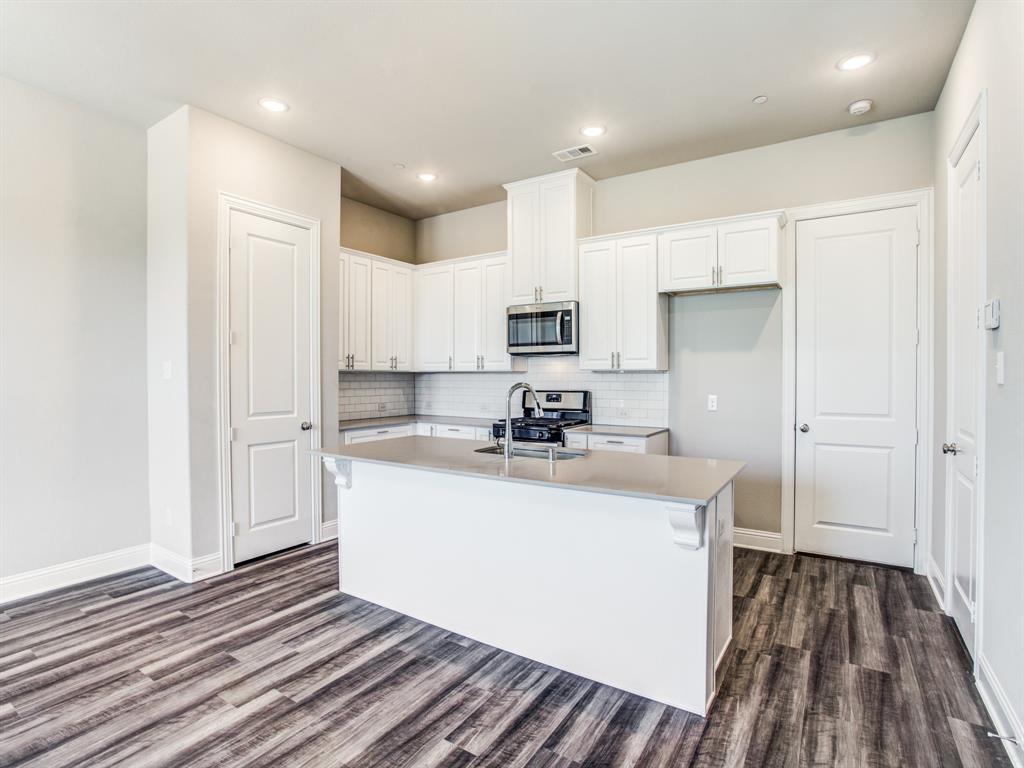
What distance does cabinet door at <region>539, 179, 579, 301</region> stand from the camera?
4484 mm

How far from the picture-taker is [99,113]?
11.4 ft

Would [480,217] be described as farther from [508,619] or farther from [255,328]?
[508,619]

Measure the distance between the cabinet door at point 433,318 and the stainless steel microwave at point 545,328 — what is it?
0.79 metres

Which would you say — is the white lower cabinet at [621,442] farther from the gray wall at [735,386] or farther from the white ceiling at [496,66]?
the white ceiling at [496,66]

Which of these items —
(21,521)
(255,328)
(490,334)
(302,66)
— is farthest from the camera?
(490,334)

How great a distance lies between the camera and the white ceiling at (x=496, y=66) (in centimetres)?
254

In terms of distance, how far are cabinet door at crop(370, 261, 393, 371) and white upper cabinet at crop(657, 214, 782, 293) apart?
253cm

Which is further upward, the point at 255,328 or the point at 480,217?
the point at 480,217

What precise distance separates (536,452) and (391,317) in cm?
290

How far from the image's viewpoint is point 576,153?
416 cm

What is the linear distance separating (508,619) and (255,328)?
2.60 m

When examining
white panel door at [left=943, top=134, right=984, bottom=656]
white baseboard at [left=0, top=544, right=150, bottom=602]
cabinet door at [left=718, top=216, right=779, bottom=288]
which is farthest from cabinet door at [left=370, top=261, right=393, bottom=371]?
white panel door at [left=943, top=134, right=984, bottom=656]

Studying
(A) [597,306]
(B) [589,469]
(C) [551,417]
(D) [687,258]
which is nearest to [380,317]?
(C) [551,417]

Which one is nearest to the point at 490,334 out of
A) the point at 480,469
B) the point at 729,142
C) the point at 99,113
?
the point at 729,142
